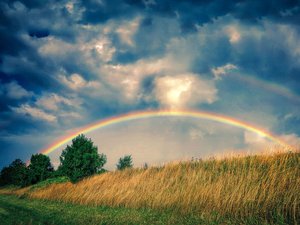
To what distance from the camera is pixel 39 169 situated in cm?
4266

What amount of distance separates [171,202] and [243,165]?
3.67 metres

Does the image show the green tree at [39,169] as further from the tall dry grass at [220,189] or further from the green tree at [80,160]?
the tall dry grass at [220,189]

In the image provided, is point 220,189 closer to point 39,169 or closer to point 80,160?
point 80,160

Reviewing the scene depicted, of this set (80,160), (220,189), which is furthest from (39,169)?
(220,189)

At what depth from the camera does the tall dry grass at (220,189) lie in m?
8.84

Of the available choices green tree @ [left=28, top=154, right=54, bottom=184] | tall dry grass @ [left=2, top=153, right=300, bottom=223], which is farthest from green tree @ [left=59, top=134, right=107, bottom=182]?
green tree @ [left=28, top=154, right=54, bottom=184]

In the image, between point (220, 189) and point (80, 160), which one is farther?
point (80, 160)

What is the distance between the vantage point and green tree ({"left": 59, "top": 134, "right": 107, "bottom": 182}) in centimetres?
2522

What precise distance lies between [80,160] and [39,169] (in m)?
20.2

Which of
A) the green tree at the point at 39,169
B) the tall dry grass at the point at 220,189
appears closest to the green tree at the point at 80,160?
the tall dry grass at the point at 220,189

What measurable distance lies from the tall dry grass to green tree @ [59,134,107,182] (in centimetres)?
655

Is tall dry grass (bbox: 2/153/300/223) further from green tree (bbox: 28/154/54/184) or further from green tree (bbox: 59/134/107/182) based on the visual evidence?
green tree (bbox: 28/154/54/184)

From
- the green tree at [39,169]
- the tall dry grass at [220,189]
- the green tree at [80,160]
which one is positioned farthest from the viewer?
the green tree at [39,169]

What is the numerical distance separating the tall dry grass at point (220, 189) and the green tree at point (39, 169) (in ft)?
87.1
